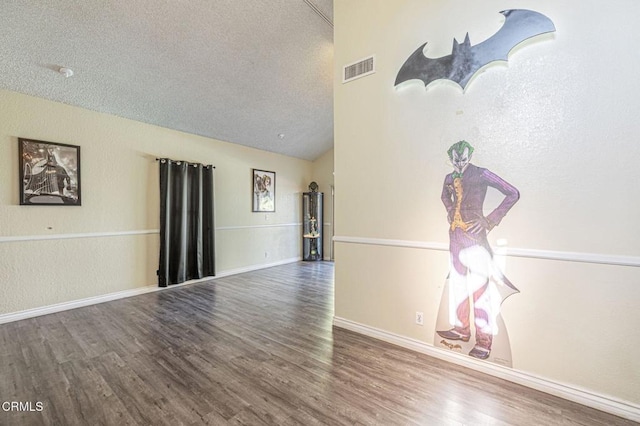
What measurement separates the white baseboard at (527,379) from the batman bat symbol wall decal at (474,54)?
236 cm

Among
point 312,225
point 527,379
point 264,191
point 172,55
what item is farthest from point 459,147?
point 312,225

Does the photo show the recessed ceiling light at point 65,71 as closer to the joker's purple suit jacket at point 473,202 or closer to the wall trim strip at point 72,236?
the wall trim strip at point 72,236

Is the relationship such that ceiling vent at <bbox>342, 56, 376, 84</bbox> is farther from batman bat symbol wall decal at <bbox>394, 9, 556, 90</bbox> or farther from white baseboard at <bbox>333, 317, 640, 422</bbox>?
white baseboard at <bbox>333, 317, 640, 422</bbox>

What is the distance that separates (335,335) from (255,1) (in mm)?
3706

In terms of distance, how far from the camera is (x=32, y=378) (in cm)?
218

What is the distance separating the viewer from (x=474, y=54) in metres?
2.28

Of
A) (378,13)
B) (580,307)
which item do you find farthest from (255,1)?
(580,307)

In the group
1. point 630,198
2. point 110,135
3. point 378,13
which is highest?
point 378,13

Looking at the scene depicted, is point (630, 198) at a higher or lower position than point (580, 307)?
higher

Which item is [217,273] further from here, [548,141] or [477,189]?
[548,141]

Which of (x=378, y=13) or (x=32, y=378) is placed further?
(x=378, y=13)
